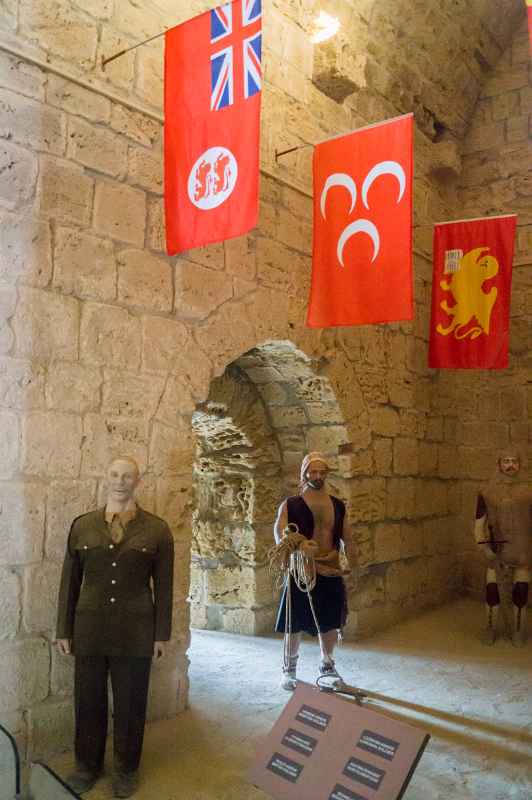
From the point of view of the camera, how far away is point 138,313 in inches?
143

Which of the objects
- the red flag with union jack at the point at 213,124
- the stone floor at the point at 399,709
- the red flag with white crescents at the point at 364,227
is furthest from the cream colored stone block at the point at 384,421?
the red flag with union jack at the point at 213,124

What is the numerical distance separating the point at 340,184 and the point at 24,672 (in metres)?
2.95

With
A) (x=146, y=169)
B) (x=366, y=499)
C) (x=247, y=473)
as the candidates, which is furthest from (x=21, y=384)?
(x=366, y=499)

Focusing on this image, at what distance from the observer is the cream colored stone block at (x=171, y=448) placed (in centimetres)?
367

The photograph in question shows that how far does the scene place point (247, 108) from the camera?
2.91 metres

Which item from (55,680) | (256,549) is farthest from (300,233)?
(55,680)

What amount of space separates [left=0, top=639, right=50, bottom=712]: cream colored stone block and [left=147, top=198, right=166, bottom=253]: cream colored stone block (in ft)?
7.00

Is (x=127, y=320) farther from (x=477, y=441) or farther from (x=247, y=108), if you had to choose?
(x=477, y=441)

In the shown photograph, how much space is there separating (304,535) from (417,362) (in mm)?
2728

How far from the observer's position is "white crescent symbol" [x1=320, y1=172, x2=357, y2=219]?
11.9ft

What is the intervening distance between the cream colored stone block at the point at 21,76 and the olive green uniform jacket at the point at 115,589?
6.63 feet

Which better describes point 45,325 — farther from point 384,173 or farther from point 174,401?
point 384,173

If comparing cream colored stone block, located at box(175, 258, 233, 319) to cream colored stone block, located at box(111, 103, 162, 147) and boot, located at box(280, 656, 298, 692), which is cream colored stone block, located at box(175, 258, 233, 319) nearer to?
cream colored stone block, located at box(111, 103, 162, 147)

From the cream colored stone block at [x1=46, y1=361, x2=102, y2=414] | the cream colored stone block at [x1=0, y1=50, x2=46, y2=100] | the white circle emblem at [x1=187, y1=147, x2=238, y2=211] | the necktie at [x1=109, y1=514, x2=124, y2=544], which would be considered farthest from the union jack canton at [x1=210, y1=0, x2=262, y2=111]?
the necktie at [x1=109, y1=514, x2=124, y2=544]
